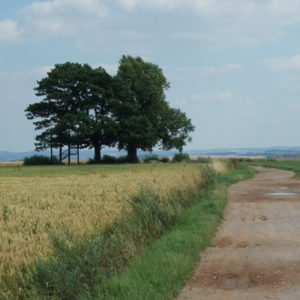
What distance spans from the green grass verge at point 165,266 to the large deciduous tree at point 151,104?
49879 millimetres

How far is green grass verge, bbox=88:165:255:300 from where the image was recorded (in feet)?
21.7

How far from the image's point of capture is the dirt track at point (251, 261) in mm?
7125

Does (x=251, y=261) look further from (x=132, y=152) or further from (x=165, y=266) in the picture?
(x=132, y=152)

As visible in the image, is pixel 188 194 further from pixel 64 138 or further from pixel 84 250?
pixel 64 138

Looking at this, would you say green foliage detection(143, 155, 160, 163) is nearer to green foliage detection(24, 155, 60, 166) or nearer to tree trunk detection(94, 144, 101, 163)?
tree trunk detection(94, 144, 101, 163)

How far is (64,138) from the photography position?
5772 centimetres

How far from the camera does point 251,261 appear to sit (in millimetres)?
8945

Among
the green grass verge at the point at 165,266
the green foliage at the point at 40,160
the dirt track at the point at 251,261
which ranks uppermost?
the green foliage at the point at 40,160

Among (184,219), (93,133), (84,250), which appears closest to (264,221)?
(184,219)

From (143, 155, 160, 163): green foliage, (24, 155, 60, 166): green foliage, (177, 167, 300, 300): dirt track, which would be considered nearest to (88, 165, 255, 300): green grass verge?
(177, 167, 300, 300): dirt track

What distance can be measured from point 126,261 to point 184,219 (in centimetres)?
503

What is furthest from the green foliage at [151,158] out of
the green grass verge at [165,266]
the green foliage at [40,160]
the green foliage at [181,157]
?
the green grass verge at [165,266]

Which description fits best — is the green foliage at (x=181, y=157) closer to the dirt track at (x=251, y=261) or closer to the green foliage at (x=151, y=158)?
the green foliage at (x=151, y=158)

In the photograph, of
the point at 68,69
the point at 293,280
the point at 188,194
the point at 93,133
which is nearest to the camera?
the point at 293,280
